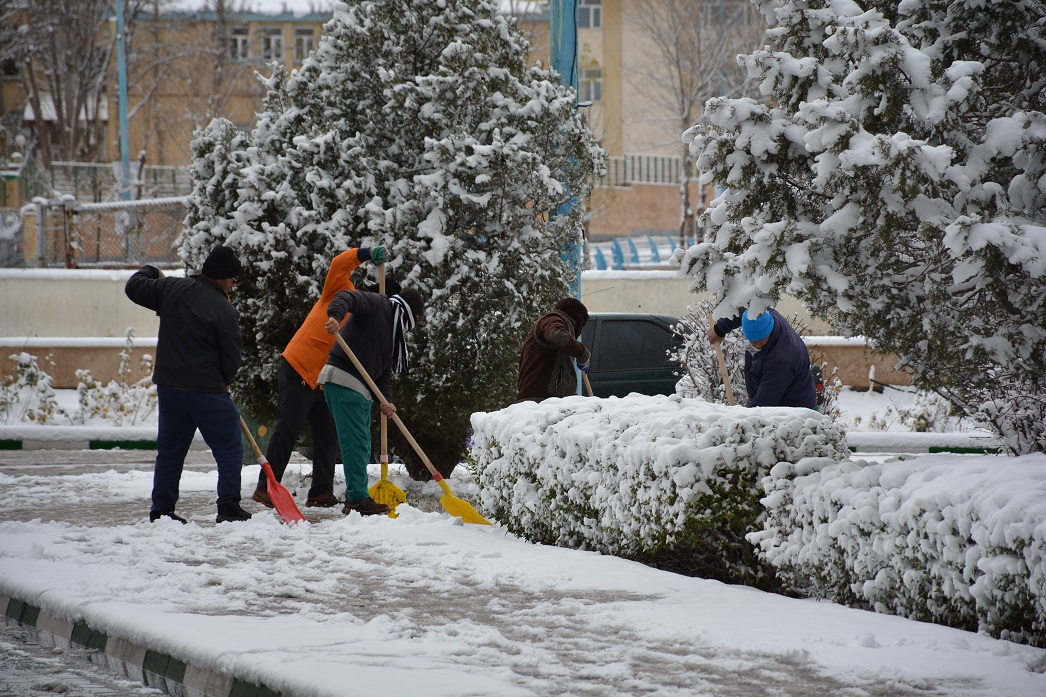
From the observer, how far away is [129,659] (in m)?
5.31

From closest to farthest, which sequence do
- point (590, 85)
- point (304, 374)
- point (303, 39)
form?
point (304, 374)
point (590, 85)
point (303, 39)

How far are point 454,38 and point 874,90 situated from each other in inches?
223

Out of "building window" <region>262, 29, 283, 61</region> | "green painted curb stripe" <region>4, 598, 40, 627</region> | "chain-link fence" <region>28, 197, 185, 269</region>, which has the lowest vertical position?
"green painted curb stripe" <region>4, 598, 40, 627</region>

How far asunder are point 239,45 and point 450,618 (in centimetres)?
4468

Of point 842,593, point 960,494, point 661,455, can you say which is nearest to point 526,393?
point 661,455

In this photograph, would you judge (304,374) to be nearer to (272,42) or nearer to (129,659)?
(129,659)

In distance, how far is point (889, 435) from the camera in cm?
1417

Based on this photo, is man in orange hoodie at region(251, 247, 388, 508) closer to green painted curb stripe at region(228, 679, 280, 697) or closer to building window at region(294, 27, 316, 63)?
green painted curb stripe at region(228, 679, 280, 697)

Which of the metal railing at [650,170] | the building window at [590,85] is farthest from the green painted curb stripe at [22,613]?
the metal railing at [650,170]

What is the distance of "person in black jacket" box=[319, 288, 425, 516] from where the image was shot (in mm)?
9008

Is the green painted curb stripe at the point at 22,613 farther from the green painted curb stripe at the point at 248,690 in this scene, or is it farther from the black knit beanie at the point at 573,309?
the black knit beanie at the point at 573,309

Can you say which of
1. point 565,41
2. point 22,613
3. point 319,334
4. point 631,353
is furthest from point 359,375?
point 631,353

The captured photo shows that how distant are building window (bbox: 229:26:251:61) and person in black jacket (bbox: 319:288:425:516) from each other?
112 feet

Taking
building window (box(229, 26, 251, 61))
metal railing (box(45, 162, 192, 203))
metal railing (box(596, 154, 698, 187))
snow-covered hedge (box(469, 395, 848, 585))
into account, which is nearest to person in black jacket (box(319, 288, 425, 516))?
snow-covered hedge (box(469, 395, 848, 585))
